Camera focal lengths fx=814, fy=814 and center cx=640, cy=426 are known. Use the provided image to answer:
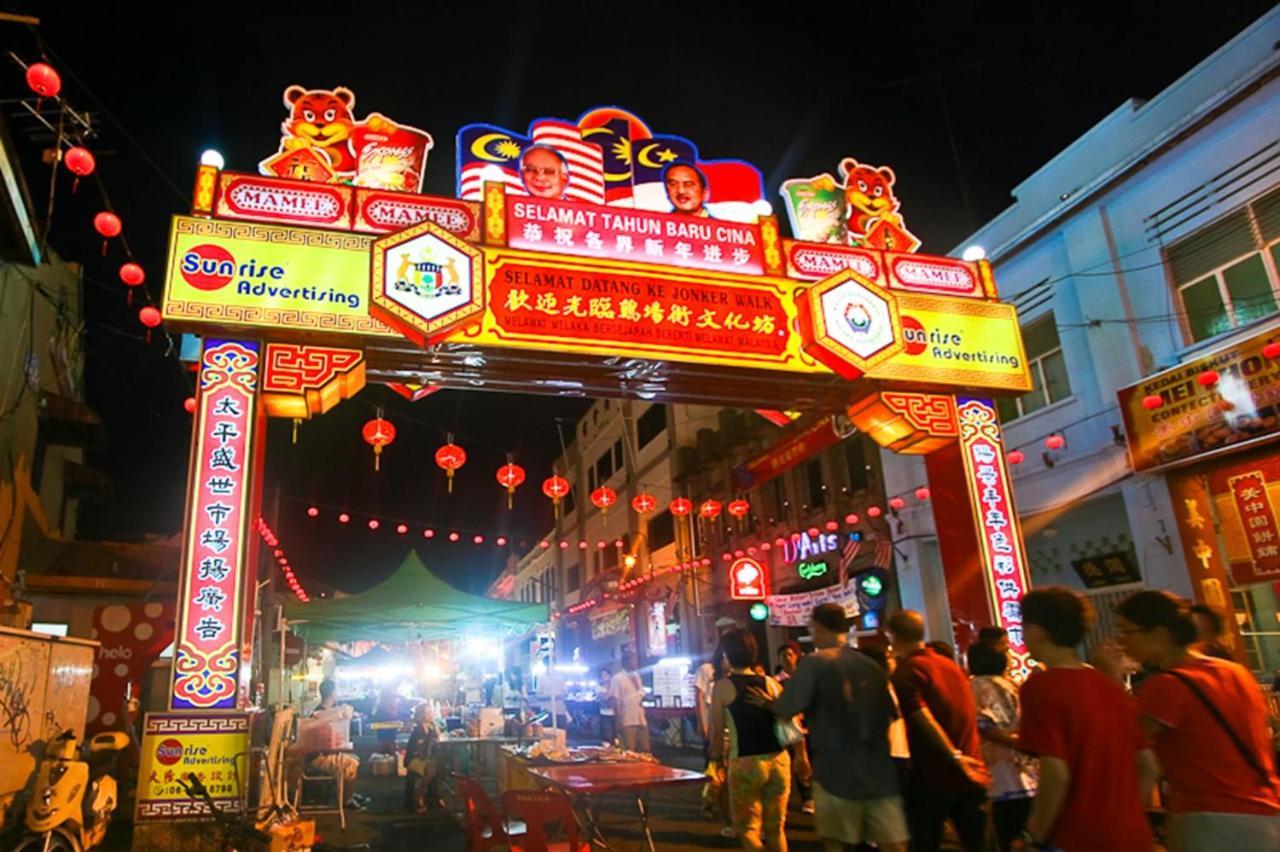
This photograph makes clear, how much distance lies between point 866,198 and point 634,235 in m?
3.90

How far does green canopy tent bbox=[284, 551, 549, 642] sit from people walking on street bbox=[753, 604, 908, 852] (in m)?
10.7

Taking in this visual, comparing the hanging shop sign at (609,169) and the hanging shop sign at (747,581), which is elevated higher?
the hanging shop sign at (609,169)

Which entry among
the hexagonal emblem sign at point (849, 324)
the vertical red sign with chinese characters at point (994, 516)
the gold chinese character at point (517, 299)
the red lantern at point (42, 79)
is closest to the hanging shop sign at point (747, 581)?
the vertical red sign with chinese characters at point (994, 516)

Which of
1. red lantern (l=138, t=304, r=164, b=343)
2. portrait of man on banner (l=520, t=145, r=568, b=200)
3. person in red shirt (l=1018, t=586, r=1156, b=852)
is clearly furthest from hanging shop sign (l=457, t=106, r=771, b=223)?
person in red shirt (l=1018, t=586, r=1156, b=852)

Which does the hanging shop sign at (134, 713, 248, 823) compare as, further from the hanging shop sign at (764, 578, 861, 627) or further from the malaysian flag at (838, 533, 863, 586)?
the malaysian flag at (838, 533, 863, 586)

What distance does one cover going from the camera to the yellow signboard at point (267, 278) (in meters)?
8.18

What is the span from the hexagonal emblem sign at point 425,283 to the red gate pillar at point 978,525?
21.1ft

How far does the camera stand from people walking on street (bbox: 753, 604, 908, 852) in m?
4.65

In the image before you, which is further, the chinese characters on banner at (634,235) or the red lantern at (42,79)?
the chinese characters on banner at (634,235)

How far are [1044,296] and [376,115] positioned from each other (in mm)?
11233

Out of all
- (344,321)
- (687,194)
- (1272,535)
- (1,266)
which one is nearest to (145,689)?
(1,266)

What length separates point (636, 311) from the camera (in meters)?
9.62

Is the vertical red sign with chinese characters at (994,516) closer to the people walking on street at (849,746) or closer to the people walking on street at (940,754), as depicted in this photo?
the people walking on street at (940,754)

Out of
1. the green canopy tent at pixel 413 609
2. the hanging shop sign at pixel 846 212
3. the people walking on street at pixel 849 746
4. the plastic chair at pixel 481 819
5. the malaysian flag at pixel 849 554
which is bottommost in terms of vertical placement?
the plastic chair at pixel 481 819
